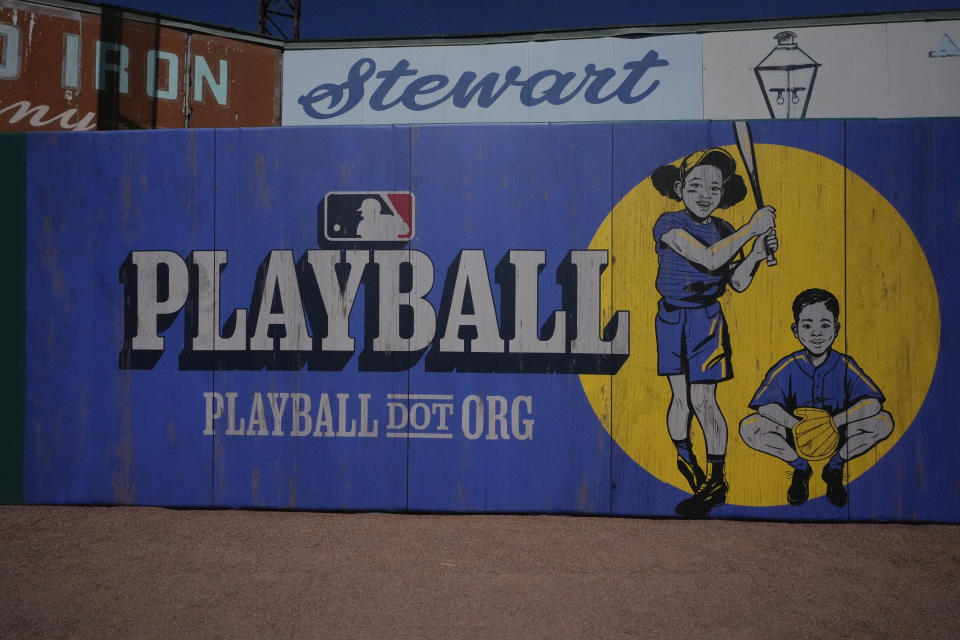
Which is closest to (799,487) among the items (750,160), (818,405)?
(818,405)

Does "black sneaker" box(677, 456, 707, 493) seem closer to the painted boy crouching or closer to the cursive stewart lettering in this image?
the painted boy crouching

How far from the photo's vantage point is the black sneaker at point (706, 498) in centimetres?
433

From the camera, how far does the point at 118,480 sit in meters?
4.54

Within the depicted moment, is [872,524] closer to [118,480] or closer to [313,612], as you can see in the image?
[313,612]

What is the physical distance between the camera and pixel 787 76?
9.71 m

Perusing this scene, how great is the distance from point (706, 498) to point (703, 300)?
1525mm

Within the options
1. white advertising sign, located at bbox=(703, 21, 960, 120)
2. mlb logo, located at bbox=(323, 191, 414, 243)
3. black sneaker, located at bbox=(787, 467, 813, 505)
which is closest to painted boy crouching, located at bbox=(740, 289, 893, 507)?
black sneaker, located at bbox=(787, 467, 813, 505)

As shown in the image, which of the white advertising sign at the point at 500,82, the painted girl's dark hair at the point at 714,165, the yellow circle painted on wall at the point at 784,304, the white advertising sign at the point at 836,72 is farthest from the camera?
the white advertising sign at the point at 500,82

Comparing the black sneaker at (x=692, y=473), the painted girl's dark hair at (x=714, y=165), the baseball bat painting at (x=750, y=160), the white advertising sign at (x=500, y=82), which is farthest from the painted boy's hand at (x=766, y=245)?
the white advertising sign at (x=500, y=82)

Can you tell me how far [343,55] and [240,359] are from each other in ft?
26.4

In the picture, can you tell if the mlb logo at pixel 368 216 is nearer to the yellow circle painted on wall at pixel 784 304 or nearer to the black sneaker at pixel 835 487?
the yellow circle painted on wall at pixel 784 304

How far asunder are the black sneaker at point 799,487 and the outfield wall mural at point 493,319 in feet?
0.05

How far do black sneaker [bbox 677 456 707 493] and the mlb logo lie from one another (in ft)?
9.12

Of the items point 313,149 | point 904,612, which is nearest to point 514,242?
point 313,149
